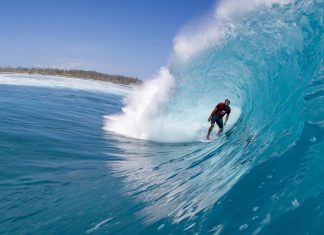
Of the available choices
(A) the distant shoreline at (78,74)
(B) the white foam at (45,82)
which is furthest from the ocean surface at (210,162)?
(A) the distant shoreline at (78,74)

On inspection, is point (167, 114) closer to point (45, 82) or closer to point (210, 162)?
point (210, 162)

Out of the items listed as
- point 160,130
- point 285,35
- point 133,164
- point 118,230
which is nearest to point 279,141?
point 118,230

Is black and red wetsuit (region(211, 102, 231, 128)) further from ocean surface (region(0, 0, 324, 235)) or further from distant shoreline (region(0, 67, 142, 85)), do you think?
distant shoreline (region(0, 67, 142, 85))

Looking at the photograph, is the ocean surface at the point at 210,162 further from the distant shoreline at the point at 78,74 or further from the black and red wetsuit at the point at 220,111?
the distant shoreline at the point at 78,74

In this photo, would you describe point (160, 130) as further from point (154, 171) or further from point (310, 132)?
point (310, 132)

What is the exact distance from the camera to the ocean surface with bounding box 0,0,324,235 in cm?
459

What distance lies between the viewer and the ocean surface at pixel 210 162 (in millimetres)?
4590

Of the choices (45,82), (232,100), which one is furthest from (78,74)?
(232,100)

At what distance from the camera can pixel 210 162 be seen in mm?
8328

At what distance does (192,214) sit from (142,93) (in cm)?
1487

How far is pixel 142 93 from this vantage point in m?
19.4

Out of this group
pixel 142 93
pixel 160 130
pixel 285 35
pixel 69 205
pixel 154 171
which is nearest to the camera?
pixel 69 205

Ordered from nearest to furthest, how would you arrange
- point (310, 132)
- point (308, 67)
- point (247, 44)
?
1. point (310, 132)
2. point (308, 67)
3. point (247, 44)

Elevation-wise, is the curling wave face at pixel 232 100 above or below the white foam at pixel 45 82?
above
